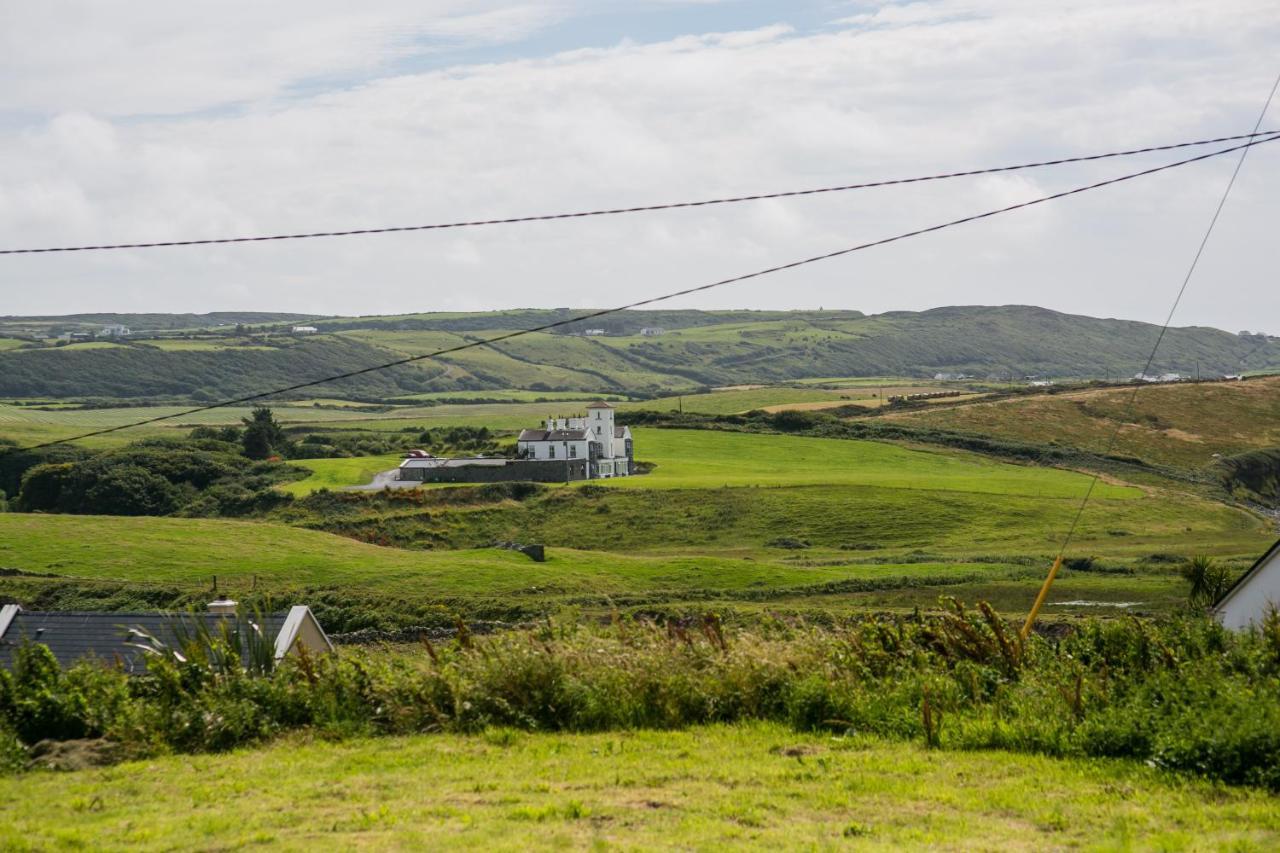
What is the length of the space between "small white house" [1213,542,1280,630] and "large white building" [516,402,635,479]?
7269 cm

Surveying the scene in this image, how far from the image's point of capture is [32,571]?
5444 cm

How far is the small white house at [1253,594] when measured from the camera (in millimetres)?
16906

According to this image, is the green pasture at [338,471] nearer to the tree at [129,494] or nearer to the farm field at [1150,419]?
the tree at [129,494]

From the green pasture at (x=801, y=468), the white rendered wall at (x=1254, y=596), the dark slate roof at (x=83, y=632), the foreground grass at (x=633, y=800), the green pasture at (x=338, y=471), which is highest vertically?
the white rendered wall at (x=1254, y=596)

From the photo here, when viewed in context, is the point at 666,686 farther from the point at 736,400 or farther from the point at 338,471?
the point at 736,400

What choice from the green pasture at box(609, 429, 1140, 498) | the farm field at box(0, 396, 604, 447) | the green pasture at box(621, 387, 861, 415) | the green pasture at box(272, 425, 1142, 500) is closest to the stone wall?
the green pasture at box(272, 425, 1142, 500)

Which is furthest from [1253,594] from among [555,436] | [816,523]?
[555,436]

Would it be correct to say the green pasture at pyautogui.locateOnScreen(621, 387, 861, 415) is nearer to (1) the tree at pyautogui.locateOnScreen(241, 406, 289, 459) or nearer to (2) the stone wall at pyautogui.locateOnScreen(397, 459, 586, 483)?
(1) the tree at pyautogui.locateOnScreen(241, 406, 289, 459)

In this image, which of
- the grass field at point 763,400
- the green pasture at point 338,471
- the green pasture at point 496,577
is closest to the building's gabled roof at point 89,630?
the green pasture at point 496,577

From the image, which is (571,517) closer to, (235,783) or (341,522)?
(341,522)

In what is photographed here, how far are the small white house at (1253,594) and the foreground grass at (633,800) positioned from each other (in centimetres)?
771

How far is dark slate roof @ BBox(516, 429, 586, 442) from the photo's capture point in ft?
297

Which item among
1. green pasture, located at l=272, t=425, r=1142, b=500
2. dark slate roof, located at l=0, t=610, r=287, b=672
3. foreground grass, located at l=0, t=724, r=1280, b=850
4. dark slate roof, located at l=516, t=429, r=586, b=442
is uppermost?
foreground grass, located at l=0, t=724, r=1280, b=850

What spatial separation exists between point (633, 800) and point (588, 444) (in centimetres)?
8128
